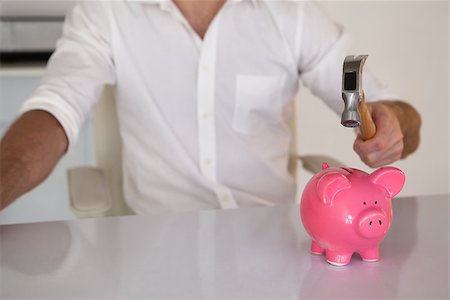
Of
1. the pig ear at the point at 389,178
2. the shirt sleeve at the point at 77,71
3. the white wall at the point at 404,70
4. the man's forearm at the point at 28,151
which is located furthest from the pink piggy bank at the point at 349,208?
the white wall at the point at 404,70

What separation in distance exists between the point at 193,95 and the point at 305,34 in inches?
10.0

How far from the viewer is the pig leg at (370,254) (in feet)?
2.30

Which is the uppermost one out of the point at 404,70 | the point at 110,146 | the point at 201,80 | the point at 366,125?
the point at 366,125

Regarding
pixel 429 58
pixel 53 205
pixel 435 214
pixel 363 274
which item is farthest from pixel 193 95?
pixel 53 205

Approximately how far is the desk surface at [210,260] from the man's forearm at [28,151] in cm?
7

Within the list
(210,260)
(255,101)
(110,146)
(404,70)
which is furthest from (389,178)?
(404,70)

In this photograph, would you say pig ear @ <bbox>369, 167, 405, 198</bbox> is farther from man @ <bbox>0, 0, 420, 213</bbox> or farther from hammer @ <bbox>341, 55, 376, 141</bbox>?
man @ <bbox>0, 0, 420, 213</bbox>

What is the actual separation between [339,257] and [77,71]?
675 millimetres

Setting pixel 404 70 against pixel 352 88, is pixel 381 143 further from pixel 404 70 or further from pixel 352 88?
pixel 404 70

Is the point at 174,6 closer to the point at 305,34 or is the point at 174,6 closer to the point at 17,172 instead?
the point at 305,34

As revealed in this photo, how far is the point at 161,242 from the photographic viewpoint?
0.79 meters

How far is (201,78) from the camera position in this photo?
49.4 inches

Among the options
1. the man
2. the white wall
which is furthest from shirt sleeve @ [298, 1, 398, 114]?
the white wall

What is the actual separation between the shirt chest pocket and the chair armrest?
303mm
